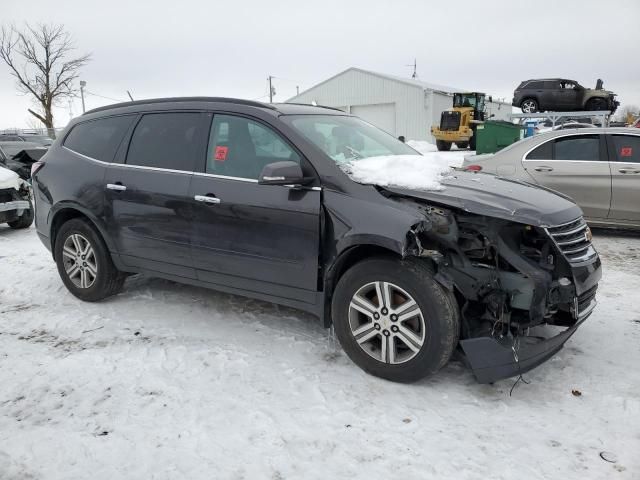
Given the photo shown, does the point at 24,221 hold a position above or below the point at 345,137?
below

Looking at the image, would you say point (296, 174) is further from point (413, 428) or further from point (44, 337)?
point (44, 337)

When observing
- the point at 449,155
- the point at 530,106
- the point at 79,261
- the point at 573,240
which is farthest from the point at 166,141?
the point at 530,106

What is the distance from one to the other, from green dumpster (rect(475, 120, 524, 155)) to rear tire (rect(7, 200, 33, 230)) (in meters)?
13.4

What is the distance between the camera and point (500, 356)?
9.78 feet

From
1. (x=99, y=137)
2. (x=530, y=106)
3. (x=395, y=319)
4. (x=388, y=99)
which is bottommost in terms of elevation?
(x=395, y=319)

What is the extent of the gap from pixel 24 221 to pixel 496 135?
45.4 ft

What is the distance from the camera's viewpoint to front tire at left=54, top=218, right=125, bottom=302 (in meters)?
4.73

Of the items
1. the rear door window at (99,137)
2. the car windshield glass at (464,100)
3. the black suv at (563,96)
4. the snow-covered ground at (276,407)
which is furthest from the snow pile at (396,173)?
the car windshield glass at (464,100)

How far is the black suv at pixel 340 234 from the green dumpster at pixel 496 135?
13.5 meters

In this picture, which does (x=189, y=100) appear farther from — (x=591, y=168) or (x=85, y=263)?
(x=591, y=168)

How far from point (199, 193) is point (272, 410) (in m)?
1.74

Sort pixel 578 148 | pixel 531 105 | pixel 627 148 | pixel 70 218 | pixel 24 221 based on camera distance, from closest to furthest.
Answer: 1. pixel 70 218
2. pixel 627 148
3. pixel 578 148
4. pixel 24 221
5. pixel 531 105

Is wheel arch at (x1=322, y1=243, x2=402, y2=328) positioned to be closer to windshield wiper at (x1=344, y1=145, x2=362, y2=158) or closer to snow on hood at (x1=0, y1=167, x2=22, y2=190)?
windshield wiper at (x1=344, y1=145, x2=362, y2=158)

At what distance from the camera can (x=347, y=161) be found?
3672 millimetres
